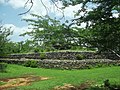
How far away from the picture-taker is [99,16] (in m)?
13.8

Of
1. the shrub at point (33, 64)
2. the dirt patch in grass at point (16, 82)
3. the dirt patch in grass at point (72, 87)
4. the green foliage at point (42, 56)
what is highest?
the green foliage at point (42, 56)

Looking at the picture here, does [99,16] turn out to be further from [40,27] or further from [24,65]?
[24,65]

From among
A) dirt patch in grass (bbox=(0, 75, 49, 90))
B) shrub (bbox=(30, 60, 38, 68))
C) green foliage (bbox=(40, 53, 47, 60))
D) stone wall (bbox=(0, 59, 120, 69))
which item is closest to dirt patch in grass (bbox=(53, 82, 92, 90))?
dirt patch in grass (bbox=(0, 75, 49, 90))

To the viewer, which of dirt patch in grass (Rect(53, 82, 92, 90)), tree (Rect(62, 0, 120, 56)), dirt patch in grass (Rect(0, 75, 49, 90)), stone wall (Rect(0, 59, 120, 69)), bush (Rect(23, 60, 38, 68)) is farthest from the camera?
bush (Rect(23, 60, 38, 68))

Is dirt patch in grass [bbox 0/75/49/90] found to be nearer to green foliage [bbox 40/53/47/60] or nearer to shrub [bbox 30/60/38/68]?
shrub [bbox 30/60/38/68]

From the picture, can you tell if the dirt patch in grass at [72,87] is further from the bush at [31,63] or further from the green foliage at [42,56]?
the green foliage at [42,56]

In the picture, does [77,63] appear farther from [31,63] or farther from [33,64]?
[31,63]

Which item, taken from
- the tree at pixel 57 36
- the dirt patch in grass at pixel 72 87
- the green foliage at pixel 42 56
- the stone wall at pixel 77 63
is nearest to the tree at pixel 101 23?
the tree at pixel 57 36

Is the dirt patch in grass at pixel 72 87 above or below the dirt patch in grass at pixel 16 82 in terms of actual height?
below

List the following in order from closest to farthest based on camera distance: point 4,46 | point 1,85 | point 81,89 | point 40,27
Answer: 1. point 40,27
2. point 81,89
3. point 1,85
4. point 4,46

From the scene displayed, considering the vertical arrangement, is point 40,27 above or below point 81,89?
above

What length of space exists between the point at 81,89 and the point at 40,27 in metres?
5.69

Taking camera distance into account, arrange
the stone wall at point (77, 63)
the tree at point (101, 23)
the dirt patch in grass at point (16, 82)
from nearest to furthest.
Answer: the tree at point (101, 23)
the dirt patch in grass at point (16, 82)
the stone wall at point (77, 63)

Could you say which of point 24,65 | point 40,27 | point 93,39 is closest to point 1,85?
point 40,27
